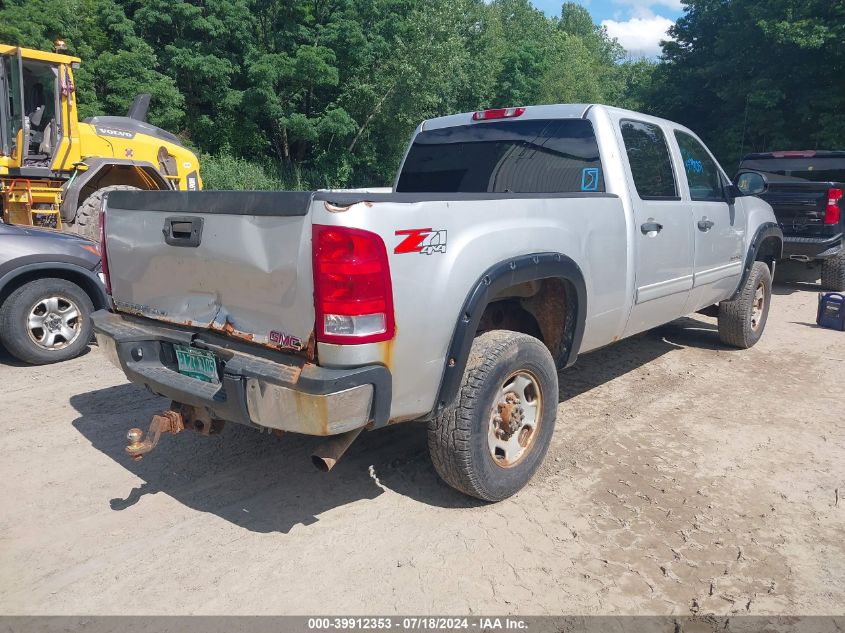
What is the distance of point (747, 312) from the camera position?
21.4 ft

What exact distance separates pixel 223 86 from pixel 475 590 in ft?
79.8

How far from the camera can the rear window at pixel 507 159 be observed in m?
4.48

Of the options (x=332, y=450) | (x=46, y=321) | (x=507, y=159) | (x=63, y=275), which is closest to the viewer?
(x=332, y=450)

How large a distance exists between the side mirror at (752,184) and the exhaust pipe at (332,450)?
462 centimetres

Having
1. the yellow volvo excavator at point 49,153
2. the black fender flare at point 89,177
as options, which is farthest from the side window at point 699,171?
the black fender flare at point 89,177

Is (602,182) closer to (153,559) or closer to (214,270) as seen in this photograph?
(214,270)

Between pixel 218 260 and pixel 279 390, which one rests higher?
pixel 218 260

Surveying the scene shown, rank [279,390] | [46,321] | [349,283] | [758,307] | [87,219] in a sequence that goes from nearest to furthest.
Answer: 1. [349,283]
2. [279,390]
3. [46,321]
4. [758,307]
5. [87,219]

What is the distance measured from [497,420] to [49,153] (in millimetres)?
8997

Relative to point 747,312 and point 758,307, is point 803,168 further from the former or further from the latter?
point 747,312

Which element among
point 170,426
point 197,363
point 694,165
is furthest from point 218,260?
point 694,165

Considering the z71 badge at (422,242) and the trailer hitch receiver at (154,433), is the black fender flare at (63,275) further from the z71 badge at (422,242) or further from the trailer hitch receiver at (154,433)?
the z71 badge at (422,242)

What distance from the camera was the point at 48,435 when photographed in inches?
172

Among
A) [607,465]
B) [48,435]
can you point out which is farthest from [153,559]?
[607,465]
